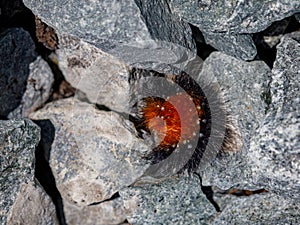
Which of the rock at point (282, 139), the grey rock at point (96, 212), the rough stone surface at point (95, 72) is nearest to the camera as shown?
the rock at point (282, 139)

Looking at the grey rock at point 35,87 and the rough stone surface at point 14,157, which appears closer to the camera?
the rough stone surface at point 14,157

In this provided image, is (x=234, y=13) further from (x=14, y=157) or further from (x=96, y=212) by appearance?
(x=96, y=212)

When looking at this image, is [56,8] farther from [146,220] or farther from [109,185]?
[146,220]

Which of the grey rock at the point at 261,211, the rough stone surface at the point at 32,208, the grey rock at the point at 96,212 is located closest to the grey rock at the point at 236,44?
the grey rock at the point at 261,211

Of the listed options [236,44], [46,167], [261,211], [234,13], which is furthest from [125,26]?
[261,211]

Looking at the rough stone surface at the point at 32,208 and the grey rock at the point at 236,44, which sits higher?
the grey rock at the point at 236,44

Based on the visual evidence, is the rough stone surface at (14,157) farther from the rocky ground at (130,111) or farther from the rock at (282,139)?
the rock at (282,139)
